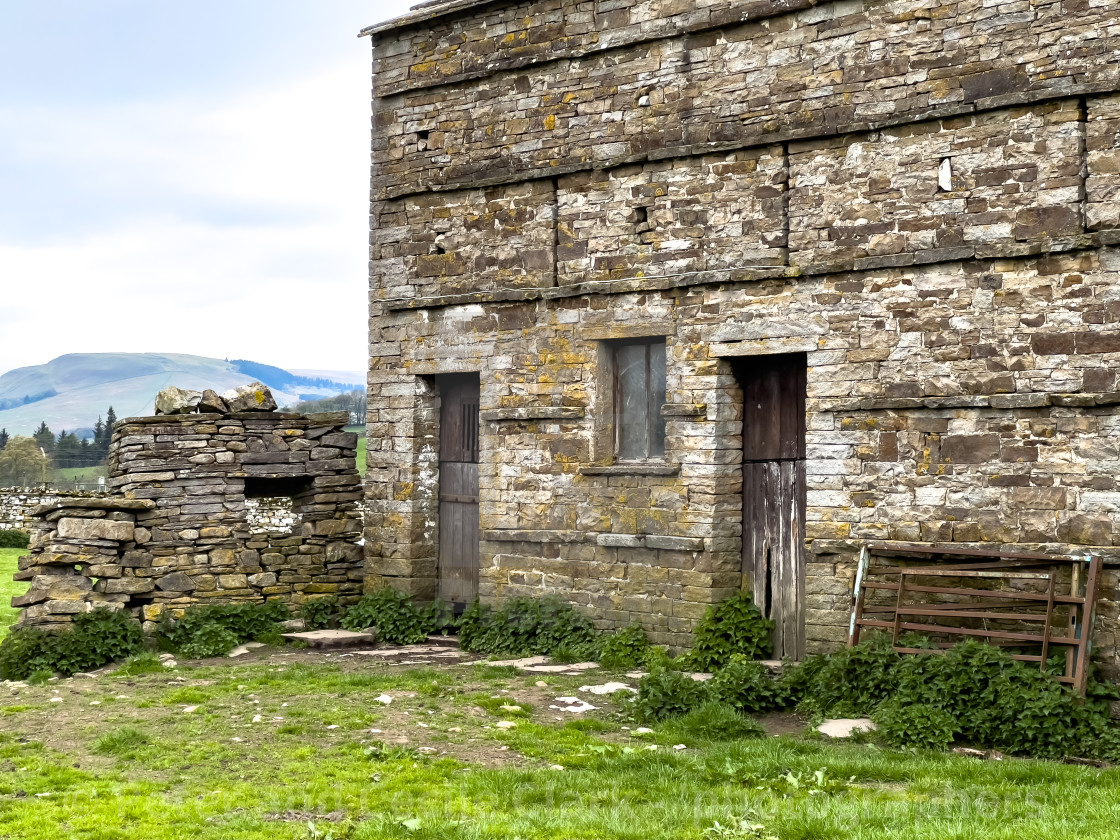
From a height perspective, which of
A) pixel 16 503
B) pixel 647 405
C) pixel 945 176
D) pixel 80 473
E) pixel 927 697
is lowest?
pixel 927 697

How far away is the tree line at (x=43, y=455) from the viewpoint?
31281 mm

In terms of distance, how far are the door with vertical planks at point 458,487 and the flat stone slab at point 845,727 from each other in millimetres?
5135

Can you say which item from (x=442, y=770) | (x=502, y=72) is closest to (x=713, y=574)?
(x=442, y=770)

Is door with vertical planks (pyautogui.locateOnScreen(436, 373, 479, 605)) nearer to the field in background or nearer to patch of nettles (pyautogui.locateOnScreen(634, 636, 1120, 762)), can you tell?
the field in background

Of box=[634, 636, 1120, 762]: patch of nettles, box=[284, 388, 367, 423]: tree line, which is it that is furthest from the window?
box=[284, 388, 367, 423]: tree line

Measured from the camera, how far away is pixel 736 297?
10141 mm

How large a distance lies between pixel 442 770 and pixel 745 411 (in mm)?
5050

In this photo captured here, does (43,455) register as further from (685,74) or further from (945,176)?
(945,176)

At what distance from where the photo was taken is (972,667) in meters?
7.93

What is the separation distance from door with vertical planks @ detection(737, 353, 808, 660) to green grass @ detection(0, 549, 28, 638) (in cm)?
780

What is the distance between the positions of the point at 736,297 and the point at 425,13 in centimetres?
493

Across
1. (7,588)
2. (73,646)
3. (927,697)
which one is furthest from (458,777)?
(7,588)

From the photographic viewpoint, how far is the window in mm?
10828

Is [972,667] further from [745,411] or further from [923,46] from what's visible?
[923,46]
